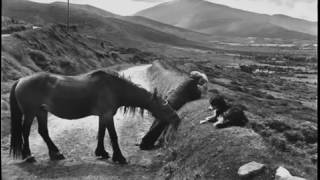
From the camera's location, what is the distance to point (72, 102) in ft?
53.2

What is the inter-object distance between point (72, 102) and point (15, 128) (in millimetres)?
2166

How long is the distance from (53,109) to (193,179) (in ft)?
18.8

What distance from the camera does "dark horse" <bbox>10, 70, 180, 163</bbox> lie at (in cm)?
1577

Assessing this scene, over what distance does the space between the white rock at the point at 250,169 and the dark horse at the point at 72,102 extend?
5.15 metres

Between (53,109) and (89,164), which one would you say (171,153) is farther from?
(53,109)

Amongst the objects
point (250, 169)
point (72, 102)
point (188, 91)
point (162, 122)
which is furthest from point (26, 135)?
point (188, 91)

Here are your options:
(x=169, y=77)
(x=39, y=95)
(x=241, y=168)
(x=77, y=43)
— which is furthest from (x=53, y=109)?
(x=77, y=43)

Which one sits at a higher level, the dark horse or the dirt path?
the dark horse

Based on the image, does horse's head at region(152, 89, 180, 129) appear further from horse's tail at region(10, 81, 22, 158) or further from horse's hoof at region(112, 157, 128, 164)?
horse's tail at region(10, 81, 22, 158)

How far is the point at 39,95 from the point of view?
51.7 feet

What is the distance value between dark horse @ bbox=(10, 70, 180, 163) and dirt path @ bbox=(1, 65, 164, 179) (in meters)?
0.51

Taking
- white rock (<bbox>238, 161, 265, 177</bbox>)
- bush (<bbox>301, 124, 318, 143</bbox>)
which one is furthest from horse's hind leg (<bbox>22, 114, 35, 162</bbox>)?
bush (<bbox>301, 124, 318, 143</bbox>)

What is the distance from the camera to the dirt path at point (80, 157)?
14.9 m

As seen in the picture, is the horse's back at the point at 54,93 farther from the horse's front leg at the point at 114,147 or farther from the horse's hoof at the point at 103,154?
the horse's hoof at the point at 103,154
